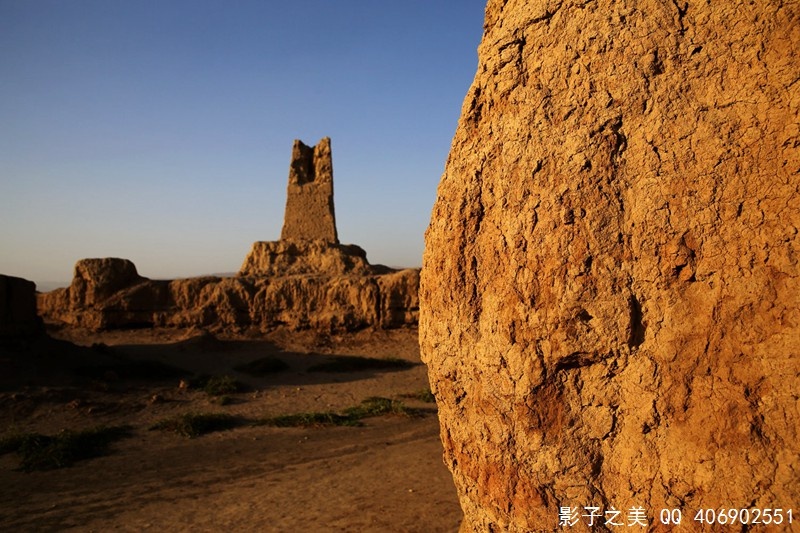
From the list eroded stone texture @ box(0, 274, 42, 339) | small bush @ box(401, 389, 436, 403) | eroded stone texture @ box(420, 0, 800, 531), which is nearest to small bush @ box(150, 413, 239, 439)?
small bush @ box(401, 389, 436, 403)

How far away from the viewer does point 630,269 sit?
2.16 metres

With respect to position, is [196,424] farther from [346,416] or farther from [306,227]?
[306,227]

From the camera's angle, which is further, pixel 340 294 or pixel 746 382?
pixel 340 294

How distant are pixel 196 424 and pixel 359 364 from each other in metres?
5.72

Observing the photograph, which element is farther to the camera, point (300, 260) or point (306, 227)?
point (306, 227)

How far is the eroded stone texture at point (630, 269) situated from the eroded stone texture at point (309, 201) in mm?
16609

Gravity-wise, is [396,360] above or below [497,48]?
below

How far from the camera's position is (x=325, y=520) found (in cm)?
489

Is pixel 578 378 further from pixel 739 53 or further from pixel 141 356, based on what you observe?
pixel 141 356

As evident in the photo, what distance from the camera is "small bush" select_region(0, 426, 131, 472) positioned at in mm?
6668

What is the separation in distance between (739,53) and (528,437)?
1.71 m

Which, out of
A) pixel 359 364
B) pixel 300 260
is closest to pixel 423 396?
pixel 359 364

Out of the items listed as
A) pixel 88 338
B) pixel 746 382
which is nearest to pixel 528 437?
pixel 746 382

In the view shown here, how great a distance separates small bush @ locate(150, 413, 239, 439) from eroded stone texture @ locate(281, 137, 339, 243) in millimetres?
10733
